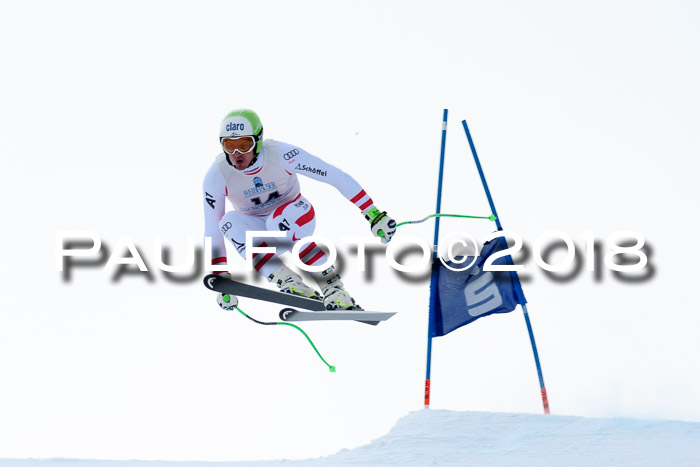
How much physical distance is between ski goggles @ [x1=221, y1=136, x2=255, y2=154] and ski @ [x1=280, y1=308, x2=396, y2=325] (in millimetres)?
1534

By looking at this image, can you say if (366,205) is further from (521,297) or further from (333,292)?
(521,297)

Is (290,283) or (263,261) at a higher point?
(263,261)

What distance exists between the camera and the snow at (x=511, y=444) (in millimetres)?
9617

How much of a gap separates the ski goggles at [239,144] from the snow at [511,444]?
9.43 ft

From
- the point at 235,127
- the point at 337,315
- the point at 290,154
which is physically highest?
the point at 235,127

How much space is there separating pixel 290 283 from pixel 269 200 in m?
0.83

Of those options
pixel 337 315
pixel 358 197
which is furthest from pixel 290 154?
pixel 337 315

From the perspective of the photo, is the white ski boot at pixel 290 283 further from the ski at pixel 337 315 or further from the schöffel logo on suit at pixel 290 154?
the schöffel logo on suit at pixel 290 154

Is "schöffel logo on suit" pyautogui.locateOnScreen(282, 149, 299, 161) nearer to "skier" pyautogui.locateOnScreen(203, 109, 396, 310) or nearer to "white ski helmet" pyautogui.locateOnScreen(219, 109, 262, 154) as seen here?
"skier" pyautogui.locateOnScreen(203, 109, 396, 310)

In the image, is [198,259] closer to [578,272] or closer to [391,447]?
[391,447]

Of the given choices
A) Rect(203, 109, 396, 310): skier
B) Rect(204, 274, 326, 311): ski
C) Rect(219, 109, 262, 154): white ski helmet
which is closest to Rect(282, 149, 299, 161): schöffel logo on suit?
Rect(203, 109, 396, 310): skier

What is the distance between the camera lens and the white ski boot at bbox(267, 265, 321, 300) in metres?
9.80

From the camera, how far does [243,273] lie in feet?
32.6

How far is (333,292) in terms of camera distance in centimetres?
968
